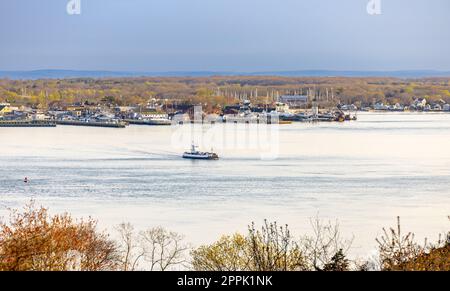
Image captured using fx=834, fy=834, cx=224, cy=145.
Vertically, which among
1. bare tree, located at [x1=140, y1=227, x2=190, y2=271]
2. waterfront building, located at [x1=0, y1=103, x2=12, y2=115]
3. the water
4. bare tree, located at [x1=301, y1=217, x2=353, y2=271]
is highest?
bare tree, located at [x1=301, y1=217, x2=353, y2=271]

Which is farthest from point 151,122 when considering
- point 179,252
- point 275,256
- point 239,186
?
point 275,256

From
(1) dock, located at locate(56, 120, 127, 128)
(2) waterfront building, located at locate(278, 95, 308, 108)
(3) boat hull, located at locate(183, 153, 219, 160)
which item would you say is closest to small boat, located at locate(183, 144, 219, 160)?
(3) boat hull, located at locate(183, 153, 219, 160)

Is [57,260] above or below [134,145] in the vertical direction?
above

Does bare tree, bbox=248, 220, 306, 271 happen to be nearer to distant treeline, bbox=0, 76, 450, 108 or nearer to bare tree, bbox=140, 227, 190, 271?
bare tree, bbox=140, 227, 190, 271

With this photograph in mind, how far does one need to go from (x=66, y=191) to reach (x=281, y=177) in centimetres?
184

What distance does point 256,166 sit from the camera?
25.7 feet

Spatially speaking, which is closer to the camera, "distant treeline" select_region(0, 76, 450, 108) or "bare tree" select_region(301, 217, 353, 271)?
"bare tree" select_region(301, 217, 353, 271)

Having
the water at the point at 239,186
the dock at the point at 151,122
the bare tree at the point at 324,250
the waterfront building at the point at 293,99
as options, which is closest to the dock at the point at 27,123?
the dock at the point at 151,122

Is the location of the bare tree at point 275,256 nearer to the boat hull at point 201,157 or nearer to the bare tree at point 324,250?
the bare tree at point 324,250

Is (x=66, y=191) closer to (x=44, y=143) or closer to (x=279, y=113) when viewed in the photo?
(x=44, y=143)

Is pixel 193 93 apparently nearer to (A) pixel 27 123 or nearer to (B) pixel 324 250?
(A) pixel 27 123

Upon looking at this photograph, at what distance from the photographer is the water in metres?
4.52

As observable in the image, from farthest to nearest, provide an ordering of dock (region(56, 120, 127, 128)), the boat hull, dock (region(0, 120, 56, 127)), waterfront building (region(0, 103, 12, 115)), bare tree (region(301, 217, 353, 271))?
waterfront building (region(0, 103, 12, 115))
dock (region(0, 120, 56, 127))
dock (region(56, 120, 127, 128))
the boat hull
bare tree (region(301, 217, 353, 271))
